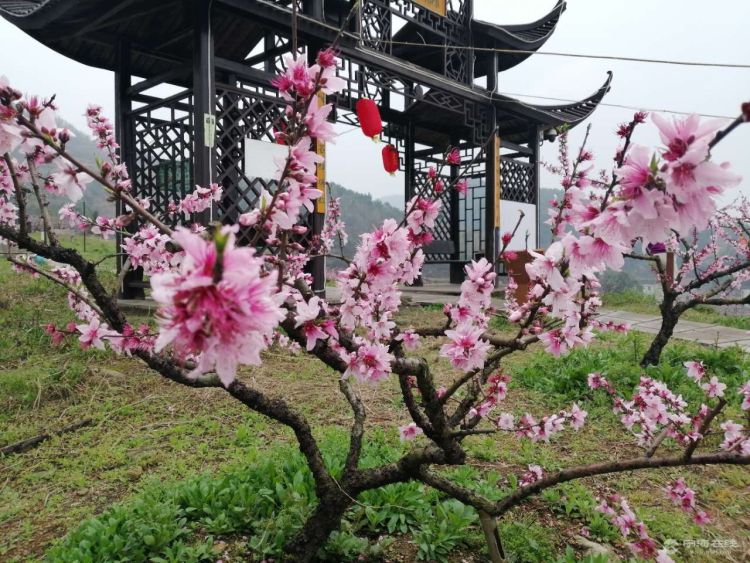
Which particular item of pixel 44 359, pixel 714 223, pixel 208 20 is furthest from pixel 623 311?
pixel 44 359

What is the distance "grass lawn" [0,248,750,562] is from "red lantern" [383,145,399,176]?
1.70 meters

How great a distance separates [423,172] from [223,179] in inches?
259

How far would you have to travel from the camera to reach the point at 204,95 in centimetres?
546

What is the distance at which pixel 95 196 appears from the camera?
37688 millimetres

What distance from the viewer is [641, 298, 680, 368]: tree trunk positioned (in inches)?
161

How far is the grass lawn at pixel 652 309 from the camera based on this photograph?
8.02 meters

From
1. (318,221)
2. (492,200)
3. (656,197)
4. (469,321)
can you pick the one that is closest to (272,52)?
(318,221)

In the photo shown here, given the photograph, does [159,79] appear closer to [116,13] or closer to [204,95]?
[116,13]

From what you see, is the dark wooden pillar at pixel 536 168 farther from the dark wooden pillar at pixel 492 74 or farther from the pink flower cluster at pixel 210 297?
the pink flower cluster at pixel 210 297

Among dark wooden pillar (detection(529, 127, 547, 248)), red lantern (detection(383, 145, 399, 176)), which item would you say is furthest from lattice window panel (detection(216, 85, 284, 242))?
dark wooden pillar (detection(529, 127, 547, 248))

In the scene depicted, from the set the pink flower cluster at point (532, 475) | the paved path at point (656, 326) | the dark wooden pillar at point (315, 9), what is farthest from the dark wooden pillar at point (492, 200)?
the pink flower cluster at point (532, 475)

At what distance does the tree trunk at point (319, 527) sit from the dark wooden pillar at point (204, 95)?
460cm

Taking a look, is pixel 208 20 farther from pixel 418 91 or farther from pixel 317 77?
pixel 317 77

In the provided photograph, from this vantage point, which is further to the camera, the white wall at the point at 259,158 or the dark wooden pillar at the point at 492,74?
the dark wooden pillar at the point at 492,74
